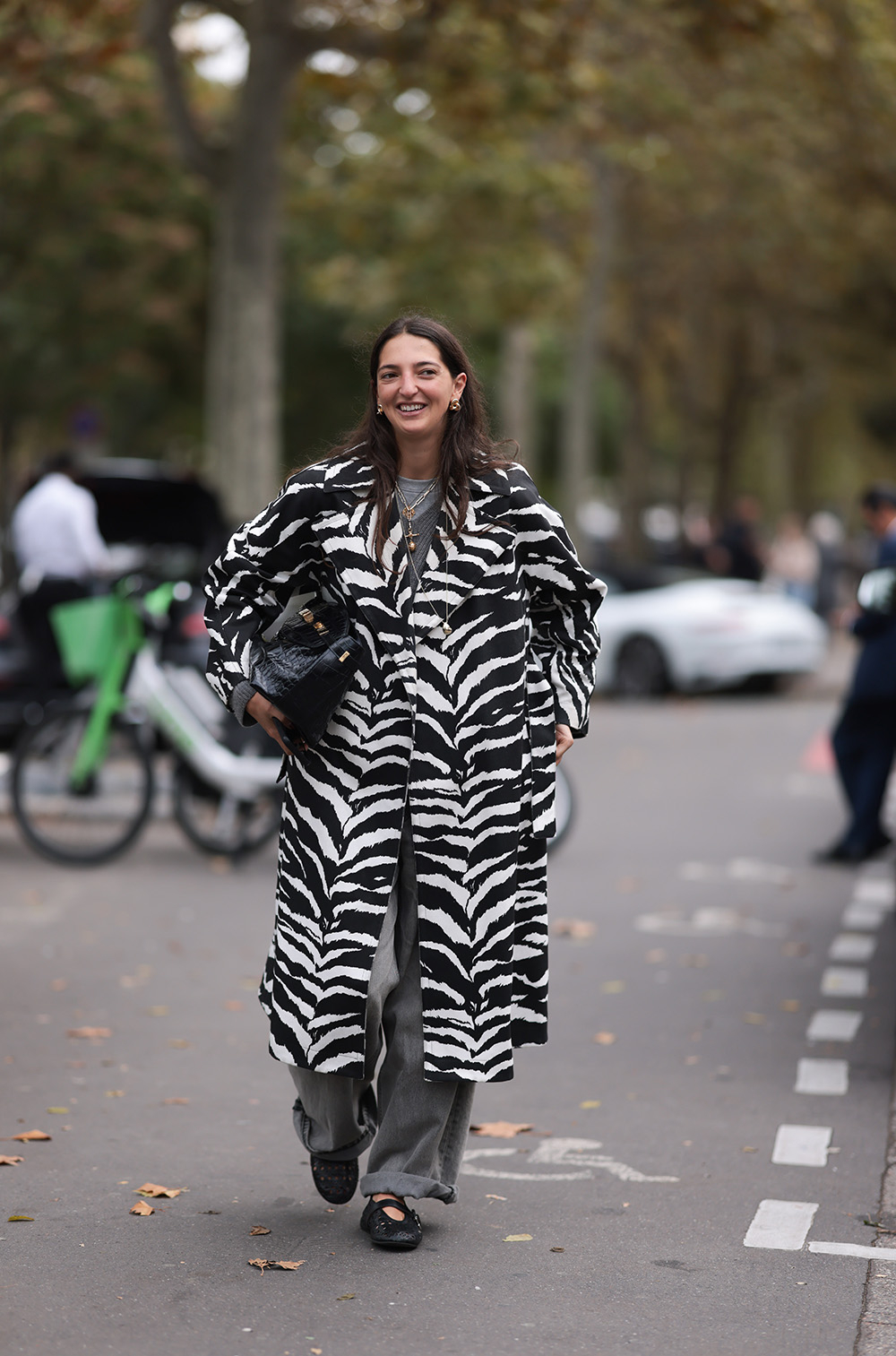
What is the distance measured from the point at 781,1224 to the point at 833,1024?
2.15 metres

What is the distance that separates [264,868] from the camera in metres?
9.63

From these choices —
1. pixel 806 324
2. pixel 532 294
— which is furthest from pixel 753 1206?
pixel 806 324

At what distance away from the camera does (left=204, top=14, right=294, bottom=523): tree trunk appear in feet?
52.0

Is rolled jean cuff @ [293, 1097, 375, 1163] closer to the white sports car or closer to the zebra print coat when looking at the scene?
the zebra print coat

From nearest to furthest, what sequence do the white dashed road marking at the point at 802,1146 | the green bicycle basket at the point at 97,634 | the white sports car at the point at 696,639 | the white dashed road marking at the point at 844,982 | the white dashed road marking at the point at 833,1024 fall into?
the white dashed road marking at the point at 802,1146, the white dashed road marking at the point at 833,1024, the white dashed road marking at the point at 844,982, the green bicycle basket at the point at 97,634, the white sports car at the point at 696,639

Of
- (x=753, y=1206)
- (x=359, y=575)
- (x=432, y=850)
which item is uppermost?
(x=359, y=575)

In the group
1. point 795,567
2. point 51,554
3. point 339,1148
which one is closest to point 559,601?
point 339,1148

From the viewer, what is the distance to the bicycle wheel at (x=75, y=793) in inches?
369

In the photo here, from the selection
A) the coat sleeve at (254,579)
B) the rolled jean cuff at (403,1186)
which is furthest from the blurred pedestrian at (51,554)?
the rolled jean cuff at (403,1186)

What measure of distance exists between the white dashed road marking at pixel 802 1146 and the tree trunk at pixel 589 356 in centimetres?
2037

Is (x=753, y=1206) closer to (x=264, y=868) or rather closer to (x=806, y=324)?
(x=264, y=868)

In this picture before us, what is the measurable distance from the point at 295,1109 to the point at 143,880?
16.4 ft

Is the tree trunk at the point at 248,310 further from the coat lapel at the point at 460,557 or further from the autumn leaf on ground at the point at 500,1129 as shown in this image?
the coat lapel at the point at 460,557

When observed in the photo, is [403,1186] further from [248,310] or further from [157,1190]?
[248,310]
